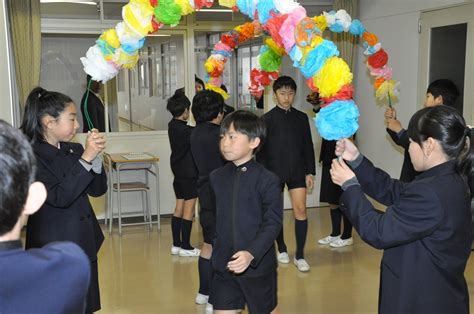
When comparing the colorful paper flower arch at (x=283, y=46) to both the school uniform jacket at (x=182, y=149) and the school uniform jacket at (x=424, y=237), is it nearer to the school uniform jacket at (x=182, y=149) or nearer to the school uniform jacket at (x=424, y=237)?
the school uniform jacket at (x=424, y=237)

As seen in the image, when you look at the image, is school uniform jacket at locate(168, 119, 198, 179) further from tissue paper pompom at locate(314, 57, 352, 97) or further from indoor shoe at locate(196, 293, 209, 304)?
tissue paper pompom at locate(314, 57, 352, 97)

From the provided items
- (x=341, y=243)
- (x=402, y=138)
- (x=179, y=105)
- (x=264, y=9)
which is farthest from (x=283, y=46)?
(x=341, y=243)

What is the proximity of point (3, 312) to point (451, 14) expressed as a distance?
517cm

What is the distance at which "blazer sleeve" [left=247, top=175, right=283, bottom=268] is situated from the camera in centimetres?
252

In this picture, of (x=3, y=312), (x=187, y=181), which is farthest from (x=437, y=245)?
(x=187, y=181)

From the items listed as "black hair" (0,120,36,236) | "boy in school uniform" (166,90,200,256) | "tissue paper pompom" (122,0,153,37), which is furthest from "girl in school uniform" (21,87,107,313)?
"boy in school uniform" (166,90,200,256)

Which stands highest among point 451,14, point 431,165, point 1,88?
point 451,14

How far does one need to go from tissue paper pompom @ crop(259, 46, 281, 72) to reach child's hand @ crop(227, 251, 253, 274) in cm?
244

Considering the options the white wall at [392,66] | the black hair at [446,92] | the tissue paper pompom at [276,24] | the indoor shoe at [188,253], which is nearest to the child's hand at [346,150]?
the tissue paper pompom at [276,24]

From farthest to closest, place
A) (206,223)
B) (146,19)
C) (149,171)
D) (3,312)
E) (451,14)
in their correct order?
(149,171) < (451,14) < (206,223) < (146,19) < (3,312)

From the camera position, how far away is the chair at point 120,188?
19.1ft

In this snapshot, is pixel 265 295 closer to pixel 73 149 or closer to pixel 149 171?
pixel 73 149

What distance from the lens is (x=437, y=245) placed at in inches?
77.0

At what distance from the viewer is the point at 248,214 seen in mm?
2605
